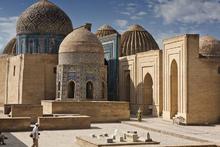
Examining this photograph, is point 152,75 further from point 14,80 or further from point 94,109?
point 14,80

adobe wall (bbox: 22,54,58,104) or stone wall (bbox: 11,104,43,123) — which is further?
adobe wall (bbox: 22,54,58,104)

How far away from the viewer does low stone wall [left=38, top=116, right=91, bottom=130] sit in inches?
682

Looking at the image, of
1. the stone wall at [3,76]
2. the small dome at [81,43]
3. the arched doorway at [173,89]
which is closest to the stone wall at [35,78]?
the small dome at [81,43]

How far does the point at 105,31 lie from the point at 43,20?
22.9ft

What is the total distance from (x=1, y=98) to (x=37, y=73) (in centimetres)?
565

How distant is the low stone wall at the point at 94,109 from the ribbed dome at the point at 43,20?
7599 millimetres

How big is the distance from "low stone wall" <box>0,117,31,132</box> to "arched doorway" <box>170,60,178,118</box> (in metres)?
7.92

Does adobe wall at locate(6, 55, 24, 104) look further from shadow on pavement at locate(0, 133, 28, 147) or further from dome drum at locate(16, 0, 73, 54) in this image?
shadow on pavement at locate(0, 133, 28, 147)

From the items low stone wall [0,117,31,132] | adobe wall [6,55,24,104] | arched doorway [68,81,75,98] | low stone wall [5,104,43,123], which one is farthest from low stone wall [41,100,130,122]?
adobe wall [6,55,24,104]

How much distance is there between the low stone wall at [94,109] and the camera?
21.0 metres

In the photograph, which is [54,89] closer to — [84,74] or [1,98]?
[84,74]

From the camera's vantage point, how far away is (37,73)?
25656 millimetres

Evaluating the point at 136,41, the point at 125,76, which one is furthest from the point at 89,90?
the point at 136,41

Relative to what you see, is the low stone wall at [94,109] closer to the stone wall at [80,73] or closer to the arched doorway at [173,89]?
the stone wall at [80,73]
